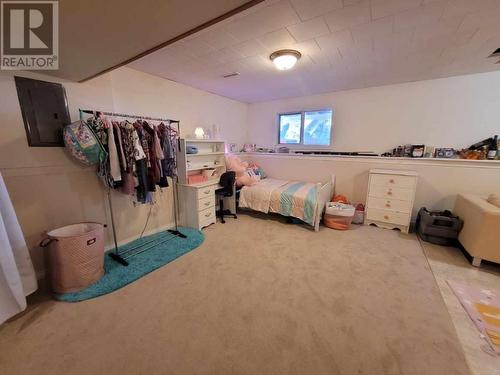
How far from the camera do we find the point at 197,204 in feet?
10.3

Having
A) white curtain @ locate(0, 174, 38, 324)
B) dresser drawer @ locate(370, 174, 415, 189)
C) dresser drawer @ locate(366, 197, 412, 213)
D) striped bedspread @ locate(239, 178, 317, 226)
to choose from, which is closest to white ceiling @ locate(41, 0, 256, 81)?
white curtain @ locate(0, 174, 38, 324)

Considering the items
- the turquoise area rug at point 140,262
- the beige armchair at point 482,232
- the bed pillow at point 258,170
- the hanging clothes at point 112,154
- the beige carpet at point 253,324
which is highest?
the hanging clothes at point 112,154

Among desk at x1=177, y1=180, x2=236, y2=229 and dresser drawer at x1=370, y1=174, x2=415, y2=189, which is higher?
dresser drawer at x1=370, y1=174, x2=415, y2=189

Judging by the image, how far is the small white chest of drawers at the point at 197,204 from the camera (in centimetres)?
315

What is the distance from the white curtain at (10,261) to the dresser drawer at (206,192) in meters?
1.87

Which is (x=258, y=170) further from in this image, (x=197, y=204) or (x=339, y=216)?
(x=339, y=216)

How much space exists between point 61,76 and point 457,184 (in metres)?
5.32

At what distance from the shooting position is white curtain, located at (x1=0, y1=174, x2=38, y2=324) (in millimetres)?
1442

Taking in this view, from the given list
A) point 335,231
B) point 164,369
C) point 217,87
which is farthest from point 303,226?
point 217,87

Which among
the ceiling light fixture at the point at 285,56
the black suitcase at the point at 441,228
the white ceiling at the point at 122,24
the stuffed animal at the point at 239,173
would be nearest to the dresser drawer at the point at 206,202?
the stuffed animal at the point at 239,173

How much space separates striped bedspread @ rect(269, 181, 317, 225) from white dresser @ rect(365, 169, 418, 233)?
987mm

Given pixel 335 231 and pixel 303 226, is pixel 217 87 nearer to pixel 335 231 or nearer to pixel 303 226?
pixel 303 226

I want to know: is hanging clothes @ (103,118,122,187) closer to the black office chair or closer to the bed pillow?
the black office chair

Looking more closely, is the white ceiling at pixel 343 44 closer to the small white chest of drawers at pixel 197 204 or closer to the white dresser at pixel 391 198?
the white dresser at pixel 391 198
